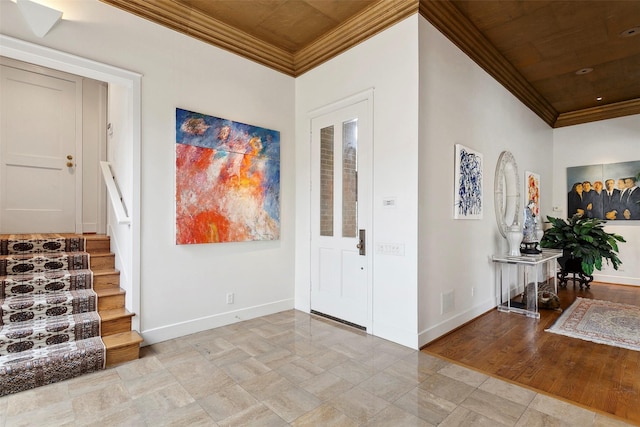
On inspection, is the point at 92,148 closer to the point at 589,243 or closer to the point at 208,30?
the point at 208,30

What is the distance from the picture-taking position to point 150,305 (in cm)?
315

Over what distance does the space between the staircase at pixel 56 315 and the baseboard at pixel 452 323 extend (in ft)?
8.47

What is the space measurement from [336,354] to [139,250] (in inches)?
81.8

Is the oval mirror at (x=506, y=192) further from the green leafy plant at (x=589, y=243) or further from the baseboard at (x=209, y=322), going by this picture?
the baseboard at (x=209, y=322)

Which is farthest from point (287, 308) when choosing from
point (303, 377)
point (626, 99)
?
Answer: point (626, 99)

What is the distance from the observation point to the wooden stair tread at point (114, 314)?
114 inches

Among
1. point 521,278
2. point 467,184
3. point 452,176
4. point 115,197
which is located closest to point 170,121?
point 115,197

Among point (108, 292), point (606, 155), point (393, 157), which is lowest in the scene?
point (108, 292)

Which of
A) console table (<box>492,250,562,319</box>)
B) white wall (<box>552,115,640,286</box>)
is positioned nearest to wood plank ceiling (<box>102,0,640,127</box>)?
white wall (<box>552,115,640,286</box>)

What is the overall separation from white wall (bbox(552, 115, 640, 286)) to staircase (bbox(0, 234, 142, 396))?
25.7ft

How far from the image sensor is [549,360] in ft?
9.25

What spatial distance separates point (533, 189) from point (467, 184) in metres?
Result: 2.84

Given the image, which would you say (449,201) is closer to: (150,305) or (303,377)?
(303,377)

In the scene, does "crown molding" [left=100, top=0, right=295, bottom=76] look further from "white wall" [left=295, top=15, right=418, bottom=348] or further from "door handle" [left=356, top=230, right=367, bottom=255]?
"door handle" [left=356, top=230, right=367, bottom=255]
